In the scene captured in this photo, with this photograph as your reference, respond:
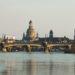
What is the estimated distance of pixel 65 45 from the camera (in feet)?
656

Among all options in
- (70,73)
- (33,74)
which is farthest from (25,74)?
(70,73)

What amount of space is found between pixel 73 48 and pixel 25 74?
145 m

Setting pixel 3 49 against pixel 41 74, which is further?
pixel 3 49

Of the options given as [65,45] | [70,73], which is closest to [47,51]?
[65,45]

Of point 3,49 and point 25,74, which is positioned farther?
point 3,49

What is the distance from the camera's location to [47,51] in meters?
198

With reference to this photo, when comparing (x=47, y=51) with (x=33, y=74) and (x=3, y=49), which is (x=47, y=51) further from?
(x=33, y=74)

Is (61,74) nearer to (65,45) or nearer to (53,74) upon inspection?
(53,74)

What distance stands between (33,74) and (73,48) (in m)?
144

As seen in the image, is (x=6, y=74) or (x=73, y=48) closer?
(x=6, y=74)

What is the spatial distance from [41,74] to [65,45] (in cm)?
14578

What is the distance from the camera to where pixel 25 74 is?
54.5 metres

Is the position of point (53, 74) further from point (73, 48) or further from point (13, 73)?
point (73, 48)

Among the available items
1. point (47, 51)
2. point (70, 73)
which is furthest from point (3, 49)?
point (70, 73)
